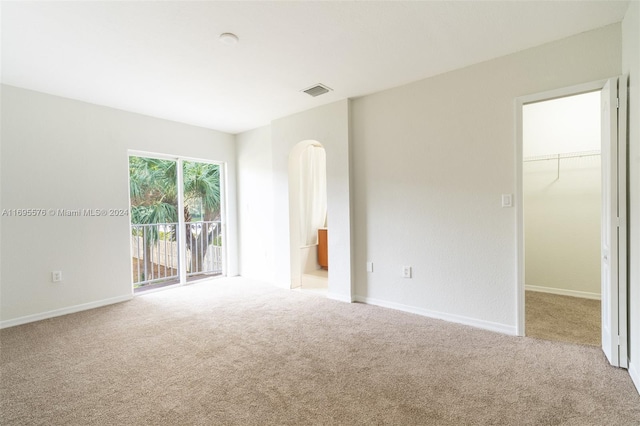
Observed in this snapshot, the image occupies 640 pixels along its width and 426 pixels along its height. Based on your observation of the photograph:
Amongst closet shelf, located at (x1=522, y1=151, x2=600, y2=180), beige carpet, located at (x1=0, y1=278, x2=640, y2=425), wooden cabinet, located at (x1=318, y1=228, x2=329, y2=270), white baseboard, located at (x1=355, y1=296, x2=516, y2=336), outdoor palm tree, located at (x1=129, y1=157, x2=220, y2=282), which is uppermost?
closet shelf, located at (x1=522, y1=151, x2=600, y2=180)

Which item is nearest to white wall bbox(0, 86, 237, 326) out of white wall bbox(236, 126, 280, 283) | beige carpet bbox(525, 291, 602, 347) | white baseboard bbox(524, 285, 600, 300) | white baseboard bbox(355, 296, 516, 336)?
white wall bbox(236, 126, 280, 283)

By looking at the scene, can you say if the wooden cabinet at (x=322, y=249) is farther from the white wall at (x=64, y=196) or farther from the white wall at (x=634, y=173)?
the white wall at (x=634, y=173)

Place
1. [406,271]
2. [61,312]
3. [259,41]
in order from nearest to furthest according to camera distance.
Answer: [259,41] → [406,271] → [61,312]

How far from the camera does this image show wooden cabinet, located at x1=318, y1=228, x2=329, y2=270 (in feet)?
17.8

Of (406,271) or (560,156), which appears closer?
(406,271)

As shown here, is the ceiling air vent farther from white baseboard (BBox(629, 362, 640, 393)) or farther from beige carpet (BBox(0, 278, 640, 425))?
white baseboard (BBox(629, 362, 640, 393))

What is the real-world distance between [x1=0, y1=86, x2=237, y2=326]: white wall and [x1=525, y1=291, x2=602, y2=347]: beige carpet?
4805mm

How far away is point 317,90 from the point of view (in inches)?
Answer: 130

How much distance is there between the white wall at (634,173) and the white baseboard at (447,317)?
80 centimetres

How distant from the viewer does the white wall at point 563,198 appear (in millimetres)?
3504

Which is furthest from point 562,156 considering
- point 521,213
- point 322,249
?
point 322,249

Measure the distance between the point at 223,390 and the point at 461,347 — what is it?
187 cm

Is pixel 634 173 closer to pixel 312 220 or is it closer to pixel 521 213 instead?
pixel 521 213

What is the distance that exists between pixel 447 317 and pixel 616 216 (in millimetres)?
1604
